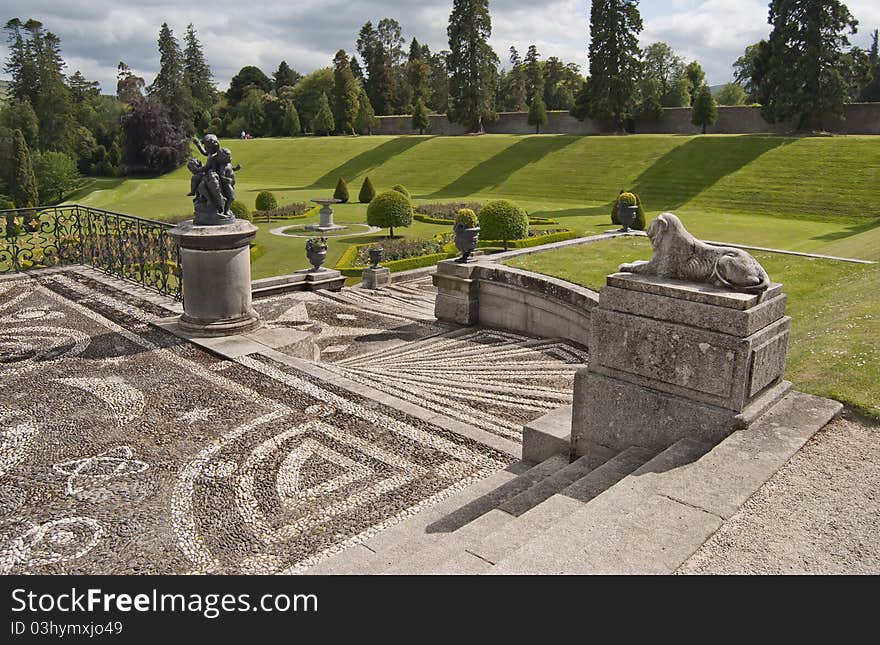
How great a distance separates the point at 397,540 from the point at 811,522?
224 cm

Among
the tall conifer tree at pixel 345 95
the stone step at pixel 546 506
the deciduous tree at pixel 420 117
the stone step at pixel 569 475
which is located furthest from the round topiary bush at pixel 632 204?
the tall conifer tree at pixel 345 95

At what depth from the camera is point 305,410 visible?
648 centimetres

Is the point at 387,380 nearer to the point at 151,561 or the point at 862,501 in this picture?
the point at 151,561

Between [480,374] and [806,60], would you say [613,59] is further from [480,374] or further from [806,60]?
[480,374]

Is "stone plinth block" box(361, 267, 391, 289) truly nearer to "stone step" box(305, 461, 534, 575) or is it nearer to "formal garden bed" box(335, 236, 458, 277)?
"formal garden bed" box(335, 236, 458, 277)

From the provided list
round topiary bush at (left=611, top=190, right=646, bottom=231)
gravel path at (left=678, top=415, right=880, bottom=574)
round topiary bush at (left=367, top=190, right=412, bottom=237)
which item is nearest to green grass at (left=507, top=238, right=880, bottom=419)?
gravel path at (left=678, top=415, right=880, bottom=574)

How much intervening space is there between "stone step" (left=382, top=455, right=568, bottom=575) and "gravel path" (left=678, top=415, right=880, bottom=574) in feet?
4.37

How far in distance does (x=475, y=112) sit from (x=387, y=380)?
155ft

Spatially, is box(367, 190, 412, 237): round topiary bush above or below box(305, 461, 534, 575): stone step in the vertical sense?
above

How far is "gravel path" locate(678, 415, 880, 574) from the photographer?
294 cm

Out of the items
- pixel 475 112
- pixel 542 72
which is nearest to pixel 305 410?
pixel 475 112

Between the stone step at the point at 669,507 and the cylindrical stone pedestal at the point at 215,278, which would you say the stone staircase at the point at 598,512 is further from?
the cylindrical stone pedestal at the point at 215,278

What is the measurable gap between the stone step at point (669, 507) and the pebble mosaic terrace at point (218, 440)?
1.58m

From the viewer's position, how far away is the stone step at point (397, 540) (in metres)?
3.79
